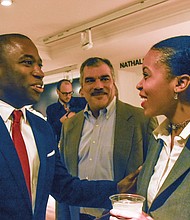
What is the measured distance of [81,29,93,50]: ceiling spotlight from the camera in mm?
5328

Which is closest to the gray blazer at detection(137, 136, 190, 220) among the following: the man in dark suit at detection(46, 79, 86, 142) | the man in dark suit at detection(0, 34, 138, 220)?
the man in dark suit at detection(0, 34, 138, 220)

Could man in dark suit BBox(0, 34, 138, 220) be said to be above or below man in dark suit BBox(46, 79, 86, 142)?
below

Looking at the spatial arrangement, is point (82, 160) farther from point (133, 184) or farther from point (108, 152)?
point (133, 184)

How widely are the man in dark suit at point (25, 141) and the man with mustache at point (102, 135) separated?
0.45m

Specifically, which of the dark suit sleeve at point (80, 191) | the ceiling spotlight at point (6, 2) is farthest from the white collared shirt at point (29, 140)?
the ceiling spotlight at point (6, 2)

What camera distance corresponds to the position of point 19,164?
1414mm

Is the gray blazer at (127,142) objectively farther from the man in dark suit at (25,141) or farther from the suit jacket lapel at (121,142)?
the man in dark suit at (25,141)

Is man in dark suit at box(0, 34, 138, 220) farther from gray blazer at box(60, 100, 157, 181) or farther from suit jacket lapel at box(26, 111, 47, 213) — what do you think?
gray blazer at box(60, 100, 157, 181)

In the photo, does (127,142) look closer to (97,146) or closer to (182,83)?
(97,146)

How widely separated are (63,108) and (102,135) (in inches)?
99.8

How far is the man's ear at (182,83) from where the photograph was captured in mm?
1335

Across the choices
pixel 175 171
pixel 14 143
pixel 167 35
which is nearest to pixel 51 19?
pixel 167 35

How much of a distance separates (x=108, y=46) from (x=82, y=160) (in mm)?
3759

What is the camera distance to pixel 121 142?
2.27 metres
